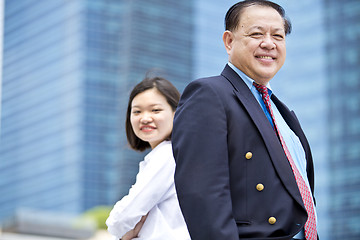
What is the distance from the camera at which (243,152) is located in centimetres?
182

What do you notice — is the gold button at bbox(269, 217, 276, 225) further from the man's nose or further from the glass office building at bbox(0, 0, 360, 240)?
the glass office building at bbox(0, 0, 360, 240)

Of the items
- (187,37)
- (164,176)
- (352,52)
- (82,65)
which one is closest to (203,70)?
(187,37)

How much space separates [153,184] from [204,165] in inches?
31.0

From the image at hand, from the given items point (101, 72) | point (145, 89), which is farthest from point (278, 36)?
point (101, 72)

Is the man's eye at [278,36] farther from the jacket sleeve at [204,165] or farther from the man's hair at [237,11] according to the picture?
the jacket sleeve at [204,165]

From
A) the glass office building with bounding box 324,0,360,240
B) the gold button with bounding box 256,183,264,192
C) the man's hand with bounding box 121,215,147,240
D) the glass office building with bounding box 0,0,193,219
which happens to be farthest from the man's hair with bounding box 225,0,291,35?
the glass office building with bounding box 0,0,193,219

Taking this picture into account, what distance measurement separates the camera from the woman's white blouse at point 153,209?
96.7 inches

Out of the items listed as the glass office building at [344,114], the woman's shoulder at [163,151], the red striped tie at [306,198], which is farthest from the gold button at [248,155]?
the glass office building at [344,114]

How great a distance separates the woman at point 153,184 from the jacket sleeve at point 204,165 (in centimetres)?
68

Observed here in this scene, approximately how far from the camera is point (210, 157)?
5.78ft

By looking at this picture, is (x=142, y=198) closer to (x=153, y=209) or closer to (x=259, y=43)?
(x=153, y=209)

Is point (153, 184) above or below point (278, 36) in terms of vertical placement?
below

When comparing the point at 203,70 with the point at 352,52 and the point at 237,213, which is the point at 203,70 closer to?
the point at 352,52

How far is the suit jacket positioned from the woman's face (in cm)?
85
